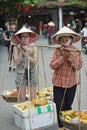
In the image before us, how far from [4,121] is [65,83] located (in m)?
1.61

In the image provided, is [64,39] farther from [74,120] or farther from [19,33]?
[74,120]

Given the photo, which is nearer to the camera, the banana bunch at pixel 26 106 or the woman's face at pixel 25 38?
the banana bunch at pixel 26 106

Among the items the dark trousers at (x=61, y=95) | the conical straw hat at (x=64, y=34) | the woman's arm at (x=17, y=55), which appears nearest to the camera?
the conical straw hat at (x=64, y=34)

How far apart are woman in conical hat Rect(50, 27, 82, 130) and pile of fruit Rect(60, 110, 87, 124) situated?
0.91 ft

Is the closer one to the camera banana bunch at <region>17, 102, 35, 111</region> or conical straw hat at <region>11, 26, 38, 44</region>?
banana bunch at <region>17, 102, 35, 111</region>

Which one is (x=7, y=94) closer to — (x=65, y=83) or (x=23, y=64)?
(x=23, y=64)

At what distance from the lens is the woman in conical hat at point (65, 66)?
189 inches

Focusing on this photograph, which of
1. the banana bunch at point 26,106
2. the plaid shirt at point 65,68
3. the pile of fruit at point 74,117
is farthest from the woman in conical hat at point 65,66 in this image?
the banana bunch at point 26,106

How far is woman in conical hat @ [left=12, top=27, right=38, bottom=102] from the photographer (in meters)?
5.13

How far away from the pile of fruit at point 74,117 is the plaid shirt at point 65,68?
15.6 inches

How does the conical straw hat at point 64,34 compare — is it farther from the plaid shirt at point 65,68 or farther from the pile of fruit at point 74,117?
the pile of fruit at point 74,117

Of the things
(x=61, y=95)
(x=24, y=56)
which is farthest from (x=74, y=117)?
(x=24, y=56)

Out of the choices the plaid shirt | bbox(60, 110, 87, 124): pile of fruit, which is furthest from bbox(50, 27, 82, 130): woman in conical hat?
bbox(60, 110, 87, 124): pile of fruit

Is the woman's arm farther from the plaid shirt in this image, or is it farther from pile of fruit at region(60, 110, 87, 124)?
pile of fruit at region(60, 110, 87, 124)
